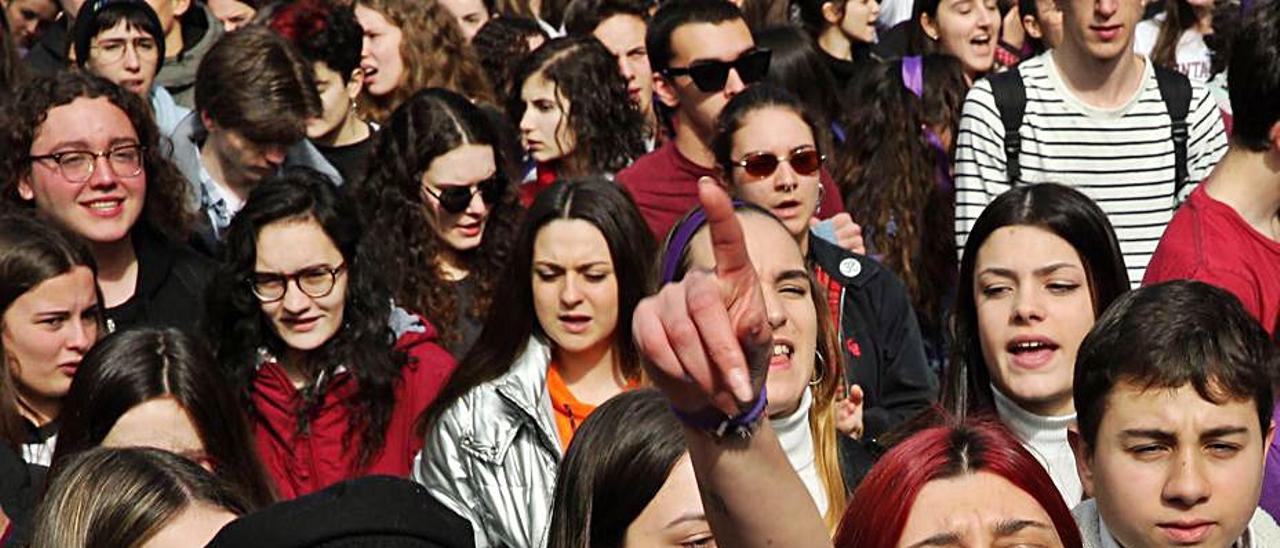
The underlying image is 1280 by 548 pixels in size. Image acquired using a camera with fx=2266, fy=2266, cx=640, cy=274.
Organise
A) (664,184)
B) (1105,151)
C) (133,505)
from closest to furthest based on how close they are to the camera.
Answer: (133,505), (1105,151), (664,184)

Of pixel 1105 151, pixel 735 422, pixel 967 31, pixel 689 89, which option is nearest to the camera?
pixel 735 422

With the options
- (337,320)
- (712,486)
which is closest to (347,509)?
(712,486)

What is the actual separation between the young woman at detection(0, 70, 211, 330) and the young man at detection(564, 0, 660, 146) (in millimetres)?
3067

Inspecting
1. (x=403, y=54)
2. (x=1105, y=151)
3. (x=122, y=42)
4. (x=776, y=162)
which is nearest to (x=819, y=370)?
(x=776, y=162)

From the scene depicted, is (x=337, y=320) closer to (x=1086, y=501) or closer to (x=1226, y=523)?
(x=1086, y=501)

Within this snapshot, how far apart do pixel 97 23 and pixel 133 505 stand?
4943 millimetres

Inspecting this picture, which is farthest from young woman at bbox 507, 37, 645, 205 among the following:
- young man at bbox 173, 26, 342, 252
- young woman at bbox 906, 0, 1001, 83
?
young woman at bbox 906, 0, 1001, 83

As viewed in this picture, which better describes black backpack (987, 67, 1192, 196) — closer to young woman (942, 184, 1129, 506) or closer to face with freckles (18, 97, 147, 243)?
young woman (942, 184, 1129, 506)

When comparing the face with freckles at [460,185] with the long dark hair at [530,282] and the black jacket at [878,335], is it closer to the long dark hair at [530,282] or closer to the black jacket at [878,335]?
the long dark hair at [530,282]

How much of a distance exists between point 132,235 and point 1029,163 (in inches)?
109

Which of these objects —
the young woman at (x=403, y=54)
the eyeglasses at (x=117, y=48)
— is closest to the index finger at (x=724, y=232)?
the eyeglasses at (x=117, y=48)

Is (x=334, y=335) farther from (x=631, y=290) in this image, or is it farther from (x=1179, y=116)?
(x=1179, y=116)

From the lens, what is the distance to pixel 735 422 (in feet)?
8.15

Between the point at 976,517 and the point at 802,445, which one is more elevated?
the point at 976,517
